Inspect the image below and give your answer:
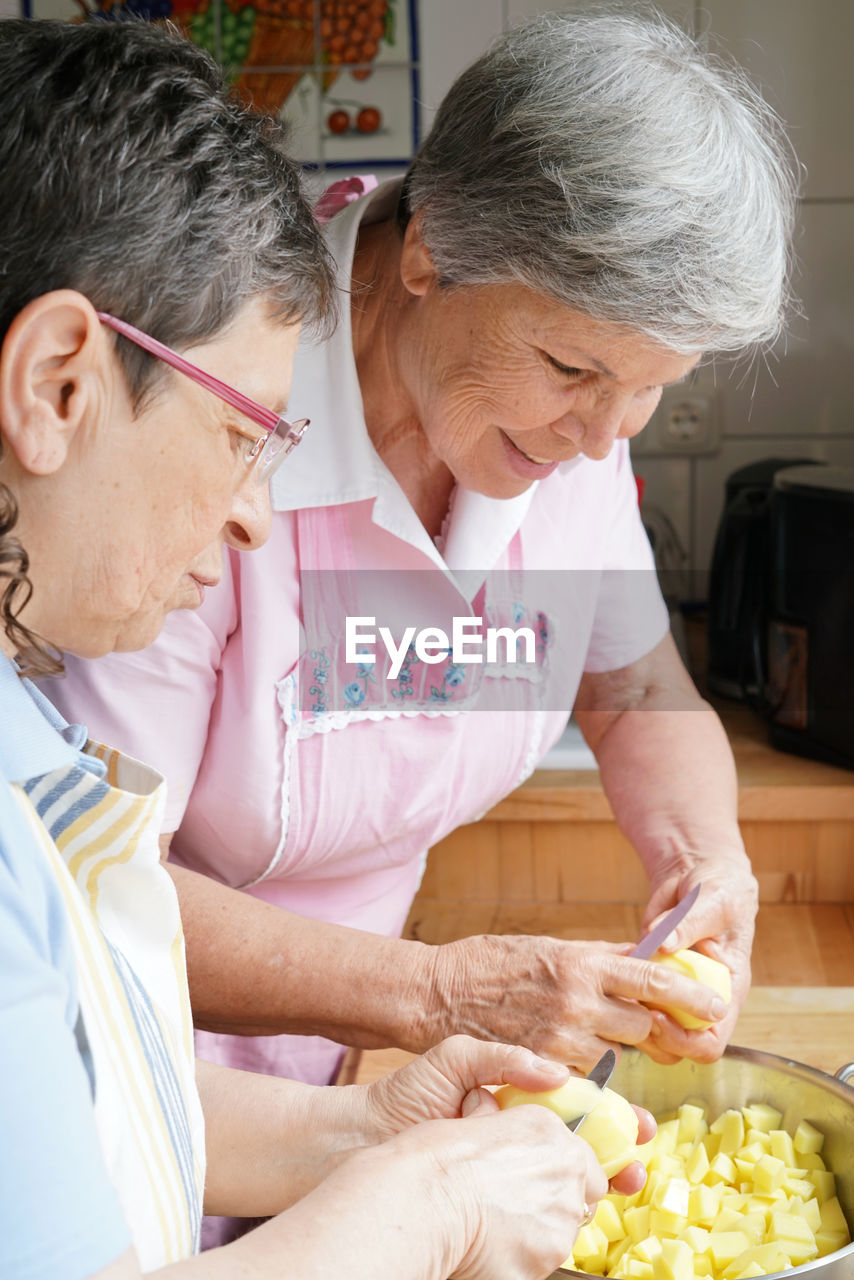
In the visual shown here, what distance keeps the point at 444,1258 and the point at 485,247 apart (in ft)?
2.37

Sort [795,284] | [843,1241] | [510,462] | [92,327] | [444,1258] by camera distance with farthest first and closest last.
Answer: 1. [795,284]
2. [510,462]
3. [843,1241]
4. [444,1258]
5. [92,327]

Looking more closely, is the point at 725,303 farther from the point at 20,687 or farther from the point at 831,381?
the point at 831,381

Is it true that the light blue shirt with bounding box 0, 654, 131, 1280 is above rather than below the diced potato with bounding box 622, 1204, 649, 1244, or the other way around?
above

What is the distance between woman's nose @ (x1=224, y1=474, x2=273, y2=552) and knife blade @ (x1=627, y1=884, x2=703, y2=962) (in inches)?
22.0

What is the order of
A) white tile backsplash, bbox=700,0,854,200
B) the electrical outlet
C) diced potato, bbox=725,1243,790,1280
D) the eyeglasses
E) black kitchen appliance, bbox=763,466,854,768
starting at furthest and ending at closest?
1. the electrical outlet
2. white tile backsplash, bbox=700,0,854,200
3. black kitchen appliance, bbox=763,466,854,768
4. diced potato, bbox=725,1243,790,1280
5. the eyeglasses

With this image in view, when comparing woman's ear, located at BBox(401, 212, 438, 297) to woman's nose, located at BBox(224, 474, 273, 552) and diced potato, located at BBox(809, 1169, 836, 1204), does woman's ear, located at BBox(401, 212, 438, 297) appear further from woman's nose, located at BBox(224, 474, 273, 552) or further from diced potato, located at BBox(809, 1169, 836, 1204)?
diced potato, located at BBox(809, 1169, 836, 1204)

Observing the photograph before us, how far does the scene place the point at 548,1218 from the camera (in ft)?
2.52

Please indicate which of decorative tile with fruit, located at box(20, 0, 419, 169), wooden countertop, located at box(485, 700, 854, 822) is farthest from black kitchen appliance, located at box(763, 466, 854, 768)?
decorative tile with fruit, located at box(20, 0, 419, 169)

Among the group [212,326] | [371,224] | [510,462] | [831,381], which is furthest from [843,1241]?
[831,381]

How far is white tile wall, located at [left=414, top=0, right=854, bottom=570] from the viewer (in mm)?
2287

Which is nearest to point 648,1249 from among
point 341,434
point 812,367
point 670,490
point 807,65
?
point 341,434

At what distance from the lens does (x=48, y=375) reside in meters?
0.60

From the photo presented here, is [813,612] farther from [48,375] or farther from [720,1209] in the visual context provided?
[48,375]

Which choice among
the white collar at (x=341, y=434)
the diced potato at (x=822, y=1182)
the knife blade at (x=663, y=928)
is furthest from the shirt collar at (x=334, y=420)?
the diced potato at (x=822, y=1182)
